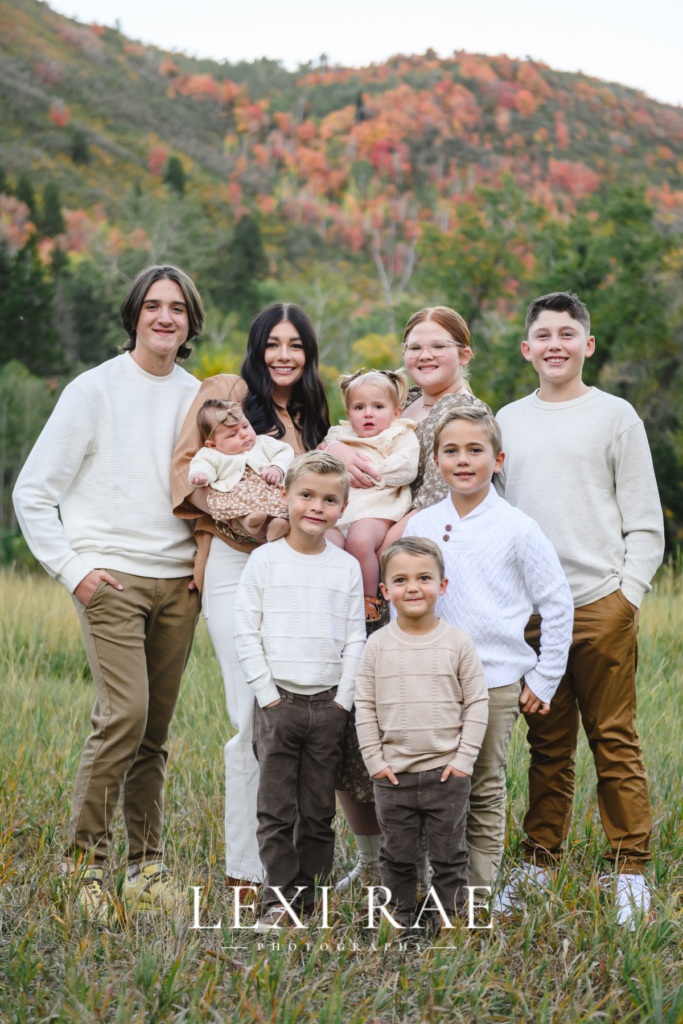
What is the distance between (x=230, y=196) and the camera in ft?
171

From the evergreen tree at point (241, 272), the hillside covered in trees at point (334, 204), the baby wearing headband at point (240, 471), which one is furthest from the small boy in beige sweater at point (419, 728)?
the evergreen tree at point (241, 272)

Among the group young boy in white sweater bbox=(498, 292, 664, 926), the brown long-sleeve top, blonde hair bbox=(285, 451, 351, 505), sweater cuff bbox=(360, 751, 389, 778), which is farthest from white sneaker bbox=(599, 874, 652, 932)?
the brown long-sleeve top

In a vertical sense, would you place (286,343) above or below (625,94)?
below

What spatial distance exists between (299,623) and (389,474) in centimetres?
71

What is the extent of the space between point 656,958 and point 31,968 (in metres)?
1.93

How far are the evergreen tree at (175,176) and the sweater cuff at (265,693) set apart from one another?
46279 millimetres

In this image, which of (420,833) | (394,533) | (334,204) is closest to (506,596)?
(394,533)

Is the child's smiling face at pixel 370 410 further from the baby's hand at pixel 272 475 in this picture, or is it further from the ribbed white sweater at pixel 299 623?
the ribbed white sweater at pixel 299 623

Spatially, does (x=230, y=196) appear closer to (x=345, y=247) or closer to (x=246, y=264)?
(x=345, y=247)

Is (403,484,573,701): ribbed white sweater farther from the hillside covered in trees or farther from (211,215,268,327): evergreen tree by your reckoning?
(211,215,268,327): evergreen tree

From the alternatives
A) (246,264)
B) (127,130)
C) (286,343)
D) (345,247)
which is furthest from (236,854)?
(127,130)

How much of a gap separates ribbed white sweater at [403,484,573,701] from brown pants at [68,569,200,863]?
3.83 feet

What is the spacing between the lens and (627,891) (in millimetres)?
3307

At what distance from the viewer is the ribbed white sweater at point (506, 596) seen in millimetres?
3082
